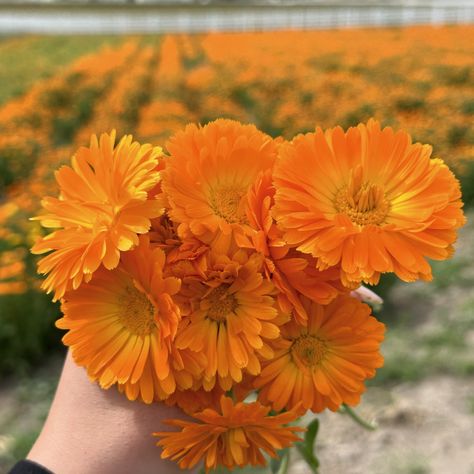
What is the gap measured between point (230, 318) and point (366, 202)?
0.22 metres

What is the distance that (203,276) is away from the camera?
2.36ft

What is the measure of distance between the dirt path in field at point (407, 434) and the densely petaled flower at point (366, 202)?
1.82 meters

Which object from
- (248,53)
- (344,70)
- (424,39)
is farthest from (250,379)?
(424,39)

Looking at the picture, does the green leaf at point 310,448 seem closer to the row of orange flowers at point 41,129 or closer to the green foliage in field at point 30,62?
the row of orange flowers at point 41,129

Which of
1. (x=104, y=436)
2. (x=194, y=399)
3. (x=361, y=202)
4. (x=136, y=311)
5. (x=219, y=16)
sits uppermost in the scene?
(x=361, y=202)

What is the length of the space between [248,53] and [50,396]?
10333 millimetres

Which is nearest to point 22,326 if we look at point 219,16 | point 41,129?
point 41,129

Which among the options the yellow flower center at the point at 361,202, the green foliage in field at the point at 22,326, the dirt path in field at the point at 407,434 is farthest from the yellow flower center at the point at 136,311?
the green foliage in field at the point at 22,326

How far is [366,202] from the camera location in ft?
2.55

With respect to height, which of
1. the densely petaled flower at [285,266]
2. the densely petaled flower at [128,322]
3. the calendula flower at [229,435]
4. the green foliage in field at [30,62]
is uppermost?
the densely petaled flower at [285,266]

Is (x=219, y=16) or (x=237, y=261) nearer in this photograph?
(x=237, y=261)

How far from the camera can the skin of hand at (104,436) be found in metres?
0.90

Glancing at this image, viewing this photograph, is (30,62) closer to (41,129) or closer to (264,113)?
(41,129)

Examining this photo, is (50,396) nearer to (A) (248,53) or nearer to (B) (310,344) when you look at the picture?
(B) (310,344)
